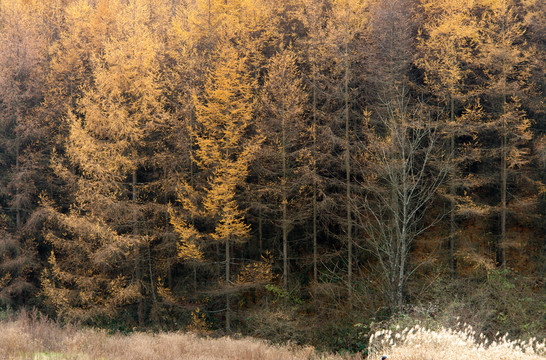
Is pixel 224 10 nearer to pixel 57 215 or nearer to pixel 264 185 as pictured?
pixel 264 185

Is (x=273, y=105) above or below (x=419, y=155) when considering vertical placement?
above

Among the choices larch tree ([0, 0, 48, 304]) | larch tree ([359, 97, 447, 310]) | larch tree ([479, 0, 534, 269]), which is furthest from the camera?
larch tree ([0, 0, 48, 304])

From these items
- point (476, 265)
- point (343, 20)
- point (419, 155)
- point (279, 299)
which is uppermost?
point (343, 20)

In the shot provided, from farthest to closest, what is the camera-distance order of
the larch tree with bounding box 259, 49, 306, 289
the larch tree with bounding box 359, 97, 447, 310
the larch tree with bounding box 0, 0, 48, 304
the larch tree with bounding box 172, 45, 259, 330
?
the larch tree with bounding box 0, 0, 48, 304
the larch tree with bounding box 259, 49, 306, 289
the larch tree with bounding box 172, 45, 259, 330
the larch tree with bounding box 359, 97, 447, 310

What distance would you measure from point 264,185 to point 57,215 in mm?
7973

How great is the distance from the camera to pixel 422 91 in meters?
17.2

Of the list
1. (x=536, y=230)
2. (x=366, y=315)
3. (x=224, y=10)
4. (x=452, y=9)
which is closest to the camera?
(x=366, y=315)

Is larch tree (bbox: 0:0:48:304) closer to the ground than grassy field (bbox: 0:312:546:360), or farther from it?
farther from it

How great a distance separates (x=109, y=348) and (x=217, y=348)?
240 cm

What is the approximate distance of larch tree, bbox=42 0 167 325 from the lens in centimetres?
1586

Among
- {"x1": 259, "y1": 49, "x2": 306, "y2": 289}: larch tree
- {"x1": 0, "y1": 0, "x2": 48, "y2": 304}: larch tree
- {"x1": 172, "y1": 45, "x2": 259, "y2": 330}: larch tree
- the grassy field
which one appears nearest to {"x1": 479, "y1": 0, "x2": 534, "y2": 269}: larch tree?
{"x1": 259, "y1": 49, "x2": 306, "y2": 289}: larch tree

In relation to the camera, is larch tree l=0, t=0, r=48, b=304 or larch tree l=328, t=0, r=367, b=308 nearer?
larch tree l=328, t=0, r=367, b=308

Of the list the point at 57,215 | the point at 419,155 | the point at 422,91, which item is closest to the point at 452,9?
the point at 422,91

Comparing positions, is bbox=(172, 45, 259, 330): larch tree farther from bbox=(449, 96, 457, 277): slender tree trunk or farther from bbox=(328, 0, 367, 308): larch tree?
bbox=(449, 96, 457, 277): slender tree trunk
